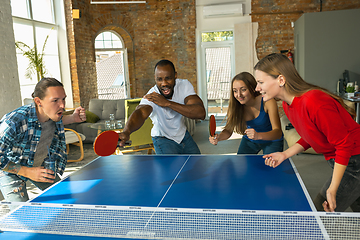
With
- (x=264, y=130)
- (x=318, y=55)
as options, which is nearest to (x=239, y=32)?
(x=318, y=55)

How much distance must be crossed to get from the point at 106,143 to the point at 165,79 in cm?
93

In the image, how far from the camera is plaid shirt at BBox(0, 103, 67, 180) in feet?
6.75

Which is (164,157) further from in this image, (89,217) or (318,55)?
(318,55)

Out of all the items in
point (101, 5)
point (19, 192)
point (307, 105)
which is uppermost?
point (101, 5)

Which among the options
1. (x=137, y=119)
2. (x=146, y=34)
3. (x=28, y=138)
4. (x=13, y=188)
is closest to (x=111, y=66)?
(x=146, y=34)

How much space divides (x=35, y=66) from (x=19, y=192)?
581cm

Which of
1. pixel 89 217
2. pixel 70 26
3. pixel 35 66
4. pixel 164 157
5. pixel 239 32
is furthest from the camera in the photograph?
pixel 239 32

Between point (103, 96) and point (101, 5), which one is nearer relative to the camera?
point (101, 5)

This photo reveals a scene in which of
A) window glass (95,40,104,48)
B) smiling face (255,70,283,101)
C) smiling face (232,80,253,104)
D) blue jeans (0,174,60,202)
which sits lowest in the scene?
blue jeans (0,174,60,202)

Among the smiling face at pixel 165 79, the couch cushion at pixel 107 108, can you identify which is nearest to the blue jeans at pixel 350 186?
the smiling face at pixel 165 79

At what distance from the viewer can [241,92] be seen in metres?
2.70

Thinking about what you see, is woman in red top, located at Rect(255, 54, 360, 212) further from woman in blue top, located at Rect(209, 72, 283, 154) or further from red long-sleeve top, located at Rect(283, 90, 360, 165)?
woman in blue top, located at Rect(209, 72, 283, 154)

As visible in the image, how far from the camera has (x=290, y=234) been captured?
4.11 ft

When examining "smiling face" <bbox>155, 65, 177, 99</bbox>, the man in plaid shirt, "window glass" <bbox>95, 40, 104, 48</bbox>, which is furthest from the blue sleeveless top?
"window glass" <bbox>95, 40, 104, 48</bbox>
